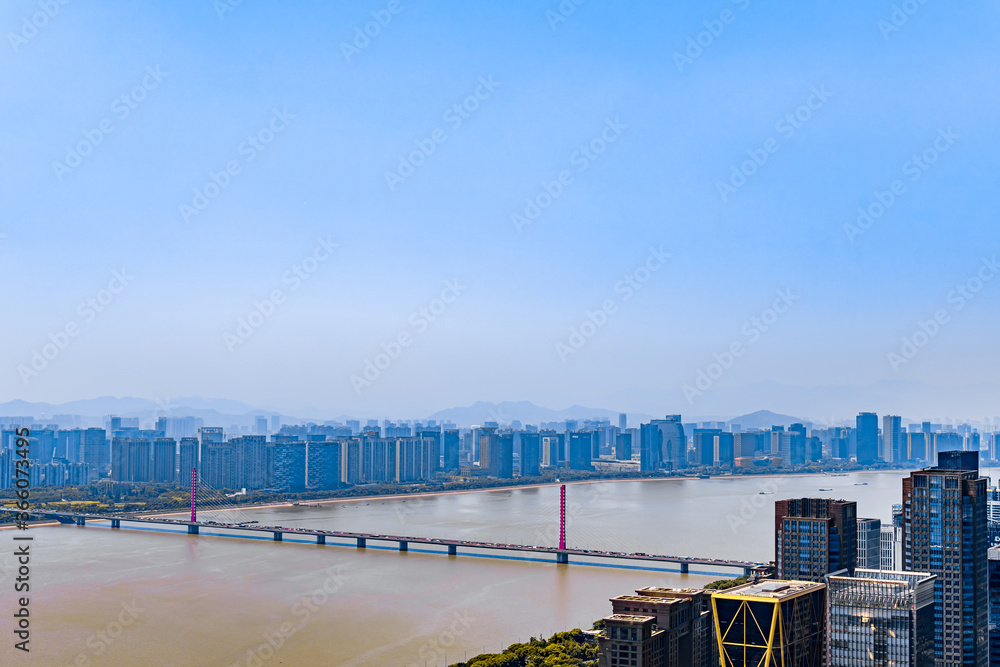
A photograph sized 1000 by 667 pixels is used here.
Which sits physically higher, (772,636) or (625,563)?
(772,636)

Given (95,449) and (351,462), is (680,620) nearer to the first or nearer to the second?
(351,462)

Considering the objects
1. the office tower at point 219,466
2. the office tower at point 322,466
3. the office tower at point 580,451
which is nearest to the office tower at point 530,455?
the office tower at point 580,451

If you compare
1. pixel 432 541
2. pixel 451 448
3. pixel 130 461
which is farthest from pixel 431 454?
pixel 432 541

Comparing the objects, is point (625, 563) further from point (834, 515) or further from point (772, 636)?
point (772, 636)

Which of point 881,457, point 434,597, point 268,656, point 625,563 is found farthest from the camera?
point 881,457

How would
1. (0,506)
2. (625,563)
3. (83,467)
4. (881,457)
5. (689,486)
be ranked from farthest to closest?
(881,457) → (689,486) → (83,467) → (0,506) → (625,563)

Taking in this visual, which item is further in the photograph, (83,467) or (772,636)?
(83,467)

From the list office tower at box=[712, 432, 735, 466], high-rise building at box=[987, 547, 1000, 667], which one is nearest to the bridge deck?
high-rise building at box=[987, 547, 1000, 667]

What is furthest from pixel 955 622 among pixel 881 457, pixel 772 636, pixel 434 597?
pixel 881 457
